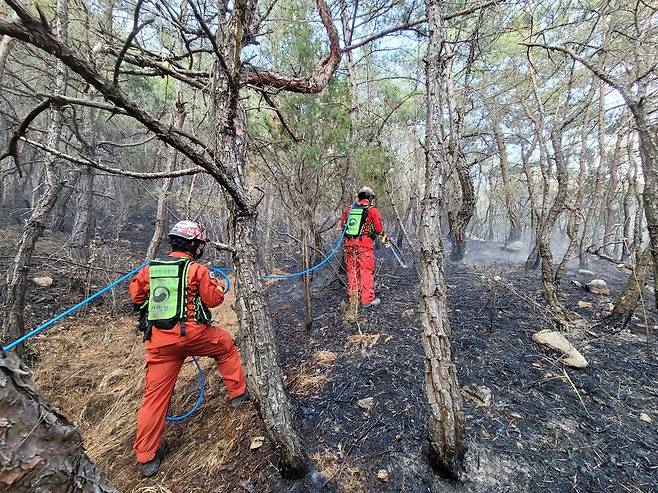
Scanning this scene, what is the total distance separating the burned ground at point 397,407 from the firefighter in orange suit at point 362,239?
0.43 meters

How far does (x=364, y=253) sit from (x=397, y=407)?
2.59m

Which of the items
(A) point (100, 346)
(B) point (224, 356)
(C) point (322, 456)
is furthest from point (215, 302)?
(A) point (100, 346)

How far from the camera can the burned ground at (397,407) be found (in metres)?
2.14

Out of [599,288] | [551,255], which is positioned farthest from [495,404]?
[599,288]

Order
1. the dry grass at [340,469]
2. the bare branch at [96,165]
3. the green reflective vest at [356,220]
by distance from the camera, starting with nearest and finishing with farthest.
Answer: the bare branch at [96,165] → the dry grass at [340,469] → the green reflective vest at [356,220]

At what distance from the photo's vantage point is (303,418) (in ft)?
8.95

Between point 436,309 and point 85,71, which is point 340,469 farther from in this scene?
point 85,71

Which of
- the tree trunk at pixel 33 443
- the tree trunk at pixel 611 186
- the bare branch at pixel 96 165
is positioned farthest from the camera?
the tree trunk at pixel 611 186

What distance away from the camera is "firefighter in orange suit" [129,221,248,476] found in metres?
2.55

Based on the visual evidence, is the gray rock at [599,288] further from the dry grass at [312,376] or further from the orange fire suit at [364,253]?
the dry grass at [312,376]

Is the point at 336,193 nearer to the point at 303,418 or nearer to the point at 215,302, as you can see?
the point at 215,302

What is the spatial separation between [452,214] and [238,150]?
6101mm

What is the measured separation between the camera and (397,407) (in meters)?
2.70

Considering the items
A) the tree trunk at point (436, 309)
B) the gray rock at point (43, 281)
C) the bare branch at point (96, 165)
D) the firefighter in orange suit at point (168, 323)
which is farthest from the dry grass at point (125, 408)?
the bare branch at point (96, 165)
